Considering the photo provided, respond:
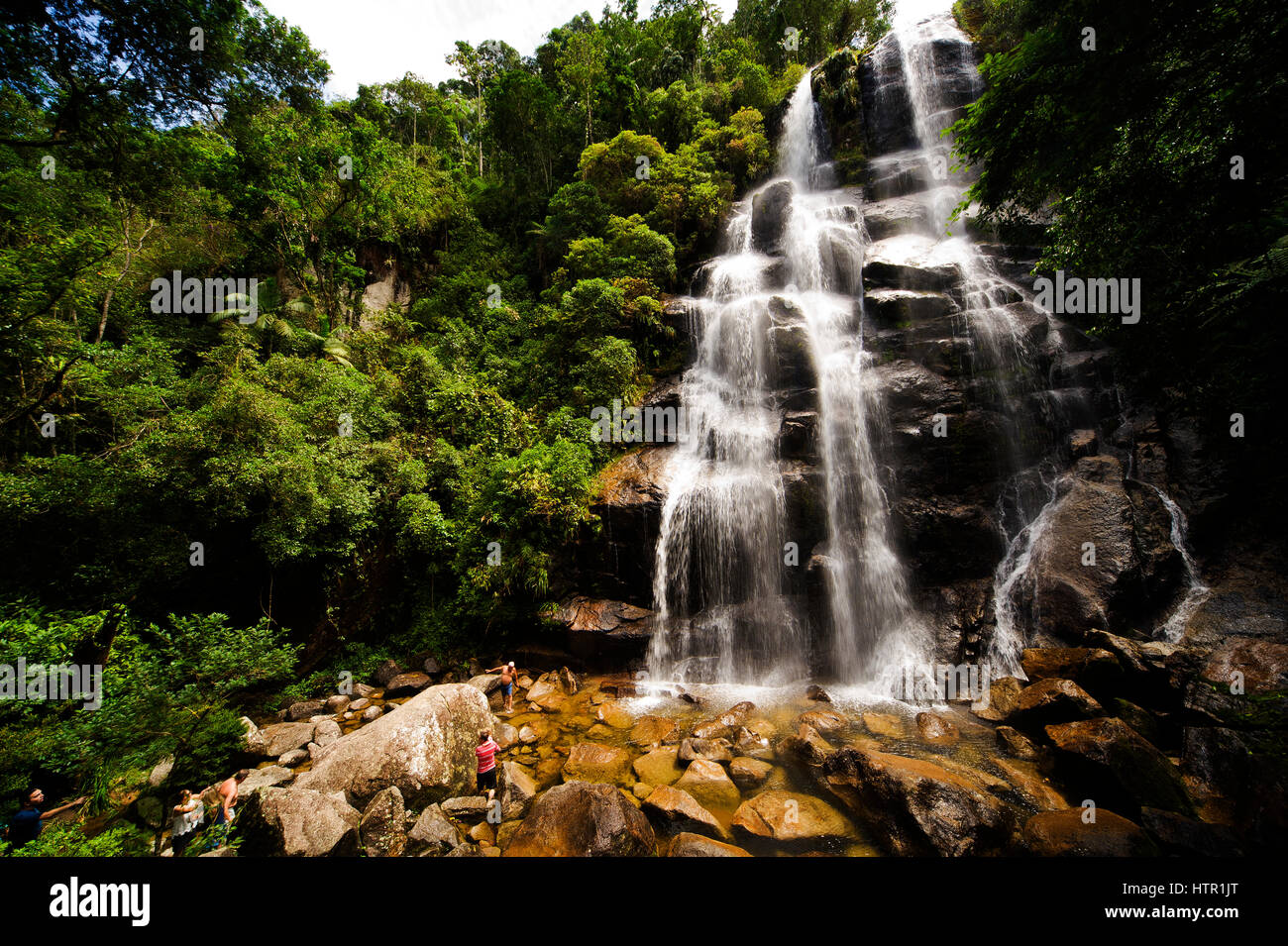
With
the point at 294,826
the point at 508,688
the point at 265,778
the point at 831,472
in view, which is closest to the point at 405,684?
the point at 508,688

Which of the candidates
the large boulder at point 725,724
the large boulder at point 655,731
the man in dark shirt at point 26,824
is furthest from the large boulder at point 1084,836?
the man in dark shirt at point 26,824

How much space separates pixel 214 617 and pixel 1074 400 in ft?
63.0

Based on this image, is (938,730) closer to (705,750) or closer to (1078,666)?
(1078,666)

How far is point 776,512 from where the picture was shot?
11742 millimetres

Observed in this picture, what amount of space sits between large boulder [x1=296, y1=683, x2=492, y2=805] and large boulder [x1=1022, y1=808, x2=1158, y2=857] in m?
7.30

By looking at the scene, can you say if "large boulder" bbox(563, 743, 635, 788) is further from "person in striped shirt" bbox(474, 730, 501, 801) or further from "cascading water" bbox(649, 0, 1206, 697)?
"cascading water" bbox(649, 0, 1206, 697)

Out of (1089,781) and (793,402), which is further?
(793,402)

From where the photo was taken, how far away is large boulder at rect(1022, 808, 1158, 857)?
4262 mm

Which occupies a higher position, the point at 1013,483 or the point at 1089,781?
the point at 1013,483

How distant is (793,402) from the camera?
13289mm
